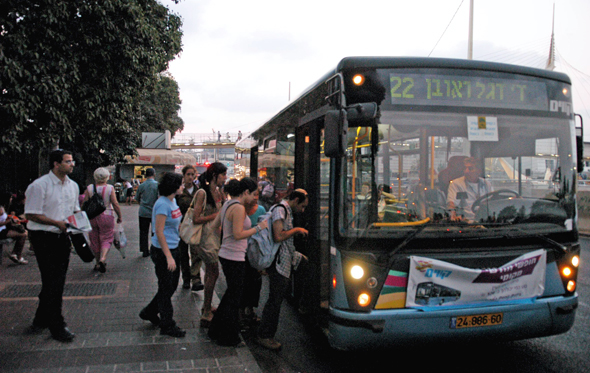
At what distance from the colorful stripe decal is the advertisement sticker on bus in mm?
44

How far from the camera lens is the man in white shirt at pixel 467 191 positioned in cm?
402

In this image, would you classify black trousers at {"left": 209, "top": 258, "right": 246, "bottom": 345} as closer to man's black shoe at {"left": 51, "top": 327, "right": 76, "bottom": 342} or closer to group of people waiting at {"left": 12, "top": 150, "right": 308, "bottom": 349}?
group of people waiting at {"left": 12, "top": 150, "right": 308, "bottom": 349}

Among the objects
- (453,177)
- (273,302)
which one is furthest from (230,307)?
(453,177)

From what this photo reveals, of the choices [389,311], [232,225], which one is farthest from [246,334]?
[389,311]

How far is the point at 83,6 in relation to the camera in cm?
889

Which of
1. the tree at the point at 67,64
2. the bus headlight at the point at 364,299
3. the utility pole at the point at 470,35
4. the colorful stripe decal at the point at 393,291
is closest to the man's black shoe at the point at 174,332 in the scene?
the bus headlight at the point at 364,299

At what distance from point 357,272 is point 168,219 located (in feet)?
6.57

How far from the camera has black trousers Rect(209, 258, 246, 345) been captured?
455 cm

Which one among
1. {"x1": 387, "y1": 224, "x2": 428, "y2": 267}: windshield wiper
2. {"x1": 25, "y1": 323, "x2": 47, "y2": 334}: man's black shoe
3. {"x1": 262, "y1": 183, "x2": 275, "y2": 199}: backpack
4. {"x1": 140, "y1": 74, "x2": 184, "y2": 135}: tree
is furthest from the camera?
{"x1": 140, "y1": 74, "x2": 184, "y2": 135}: tree

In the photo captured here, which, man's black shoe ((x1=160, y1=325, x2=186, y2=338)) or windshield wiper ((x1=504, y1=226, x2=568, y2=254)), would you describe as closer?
windshield wiper ((x1=504, y1=226, x2=568, y2=254))

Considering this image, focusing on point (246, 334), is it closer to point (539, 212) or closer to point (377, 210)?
point (377, 210)

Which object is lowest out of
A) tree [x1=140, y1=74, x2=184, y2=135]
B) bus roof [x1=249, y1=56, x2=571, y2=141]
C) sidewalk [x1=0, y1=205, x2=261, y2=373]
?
sidewalk [x1=0, y1=205, x2=261, y2=373]

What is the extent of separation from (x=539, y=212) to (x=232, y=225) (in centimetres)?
273

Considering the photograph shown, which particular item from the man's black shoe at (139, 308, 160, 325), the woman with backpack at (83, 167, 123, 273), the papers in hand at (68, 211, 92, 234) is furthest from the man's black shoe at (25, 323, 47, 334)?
the woman with backpack at (83, 167, 123, 273)
